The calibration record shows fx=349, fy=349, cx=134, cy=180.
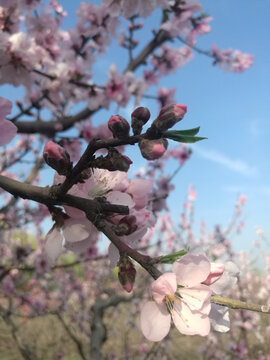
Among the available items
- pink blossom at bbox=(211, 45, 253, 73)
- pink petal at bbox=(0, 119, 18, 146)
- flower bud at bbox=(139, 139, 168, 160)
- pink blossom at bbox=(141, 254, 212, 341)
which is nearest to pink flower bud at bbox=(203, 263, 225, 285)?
pink blossom at bbox=(141, 254, 212, 341)

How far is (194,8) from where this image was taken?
324 cm

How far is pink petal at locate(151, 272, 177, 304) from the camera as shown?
632 millimetres

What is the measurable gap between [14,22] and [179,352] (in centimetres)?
653

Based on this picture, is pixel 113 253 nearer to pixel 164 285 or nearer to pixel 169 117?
pixel 164 285

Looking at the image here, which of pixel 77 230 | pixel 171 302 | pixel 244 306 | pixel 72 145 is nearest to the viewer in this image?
pixel 244 306

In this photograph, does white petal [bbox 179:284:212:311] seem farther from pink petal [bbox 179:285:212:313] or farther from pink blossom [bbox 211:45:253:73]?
pink blossom [bbox 211:45:253:73]

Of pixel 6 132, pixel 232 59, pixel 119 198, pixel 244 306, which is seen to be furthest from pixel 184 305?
pixel 232 59

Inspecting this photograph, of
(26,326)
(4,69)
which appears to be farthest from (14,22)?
(26,326)

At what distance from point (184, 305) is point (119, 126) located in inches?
15.2

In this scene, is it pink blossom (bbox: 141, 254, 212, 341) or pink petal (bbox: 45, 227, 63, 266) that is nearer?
pink blossom (bbox: 141, 254, 212, 341)

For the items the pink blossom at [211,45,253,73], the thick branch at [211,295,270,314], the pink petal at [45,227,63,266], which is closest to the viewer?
the thick branch at [211,295,270,314]

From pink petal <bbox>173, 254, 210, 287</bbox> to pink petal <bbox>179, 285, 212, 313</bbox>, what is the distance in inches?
0.6

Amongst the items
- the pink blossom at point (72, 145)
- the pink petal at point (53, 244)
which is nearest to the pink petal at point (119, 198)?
the pink petal at point (53, 244)

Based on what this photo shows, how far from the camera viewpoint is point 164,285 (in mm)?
641
